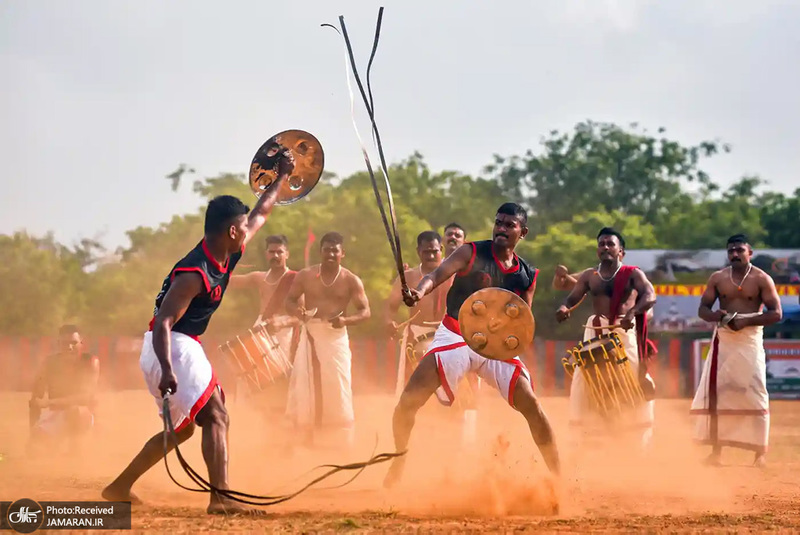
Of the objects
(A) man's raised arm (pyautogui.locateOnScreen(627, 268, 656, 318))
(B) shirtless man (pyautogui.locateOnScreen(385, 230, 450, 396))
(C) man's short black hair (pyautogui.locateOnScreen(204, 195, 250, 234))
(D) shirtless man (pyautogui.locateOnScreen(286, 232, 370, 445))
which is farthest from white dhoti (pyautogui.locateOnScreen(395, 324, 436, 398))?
(C) man's short black hair (pyautogui.locateOnScreen(204, 195, 250, 234))

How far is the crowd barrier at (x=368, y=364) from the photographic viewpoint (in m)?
22.8

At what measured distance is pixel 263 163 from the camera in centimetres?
820

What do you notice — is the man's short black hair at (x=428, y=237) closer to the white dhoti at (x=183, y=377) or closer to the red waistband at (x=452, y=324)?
the red waistband at (x=452, y=324)

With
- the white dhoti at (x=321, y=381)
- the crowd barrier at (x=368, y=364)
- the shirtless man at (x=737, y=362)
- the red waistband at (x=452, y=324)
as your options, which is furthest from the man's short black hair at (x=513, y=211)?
the crowd barrier at (x=368, y=364)

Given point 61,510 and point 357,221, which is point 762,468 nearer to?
point 61,510

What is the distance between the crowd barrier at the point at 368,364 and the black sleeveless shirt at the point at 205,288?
15286mm

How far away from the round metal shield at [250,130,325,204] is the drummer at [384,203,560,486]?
1141mm

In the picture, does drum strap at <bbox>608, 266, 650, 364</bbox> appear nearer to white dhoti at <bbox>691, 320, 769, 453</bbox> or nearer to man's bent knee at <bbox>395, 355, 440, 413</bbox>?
white dhoti at <bbox>691, 320, 769, 453</bbox>

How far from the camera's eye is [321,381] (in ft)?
36.4

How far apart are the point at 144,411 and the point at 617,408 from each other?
A: 8215 mm

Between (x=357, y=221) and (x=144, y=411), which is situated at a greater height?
(x=357, y=221)

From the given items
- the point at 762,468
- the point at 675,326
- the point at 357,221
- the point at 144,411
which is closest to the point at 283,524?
the point at 762,468

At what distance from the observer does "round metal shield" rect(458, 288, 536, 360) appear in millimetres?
7414

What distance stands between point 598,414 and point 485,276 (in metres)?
3.17
